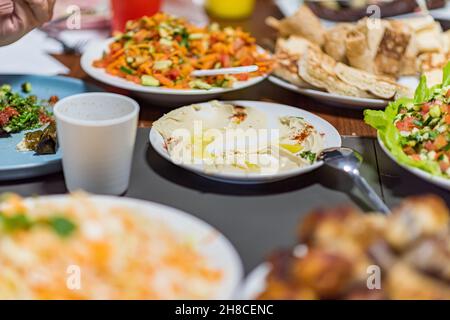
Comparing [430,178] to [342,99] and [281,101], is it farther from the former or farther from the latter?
[281,101]

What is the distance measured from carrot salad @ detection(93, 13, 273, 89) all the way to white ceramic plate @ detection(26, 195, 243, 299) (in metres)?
0.86

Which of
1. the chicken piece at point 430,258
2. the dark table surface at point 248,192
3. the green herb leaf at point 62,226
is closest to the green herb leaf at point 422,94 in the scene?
the dark table surface at point 248,192

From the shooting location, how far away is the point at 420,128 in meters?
1.57

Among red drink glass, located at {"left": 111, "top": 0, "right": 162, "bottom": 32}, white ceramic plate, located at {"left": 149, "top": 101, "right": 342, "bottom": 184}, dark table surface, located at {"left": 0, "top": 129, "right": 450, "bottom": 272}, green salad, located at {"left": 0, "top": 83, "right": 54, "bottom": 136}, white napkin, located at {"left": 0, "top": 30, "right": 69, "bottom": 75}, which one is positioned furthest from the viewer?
red drink glass, located at {"left": 111, "top": 0, "right": 162, "bottom": 32}

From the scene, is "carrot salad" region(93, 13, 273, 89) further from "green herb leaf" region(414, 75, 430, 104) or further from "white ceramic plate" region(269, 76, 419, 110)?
"green herb leaf" region(414, 75, 430, 104)

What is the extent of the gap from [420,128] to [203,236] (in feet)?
2.50

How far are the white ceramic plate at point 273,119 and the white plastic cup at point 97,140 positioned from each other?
0.44 feet

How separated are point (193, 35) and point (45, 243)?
132 cm

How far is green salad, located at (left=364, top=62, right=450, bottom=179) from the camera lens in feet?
4.60

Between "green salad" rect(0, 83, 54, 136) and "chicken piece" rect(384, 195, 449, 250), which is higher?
"chicken piece" rect(384, 195, 449, 250)

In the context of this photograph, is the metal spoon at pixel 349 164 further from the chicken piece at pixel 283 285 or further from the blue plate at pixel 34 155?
the blue plate at pixel 34 155

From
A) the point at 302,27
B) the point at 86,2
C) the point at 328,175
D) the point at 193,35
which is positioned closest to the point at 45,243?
the point at 328,175

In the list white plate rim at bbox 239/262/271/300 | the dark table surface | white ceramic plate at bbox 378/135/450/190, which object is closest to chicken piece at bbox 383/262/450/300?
white plate rim at bbox 239/262/271/300

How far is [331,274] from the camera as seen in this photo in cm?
89
